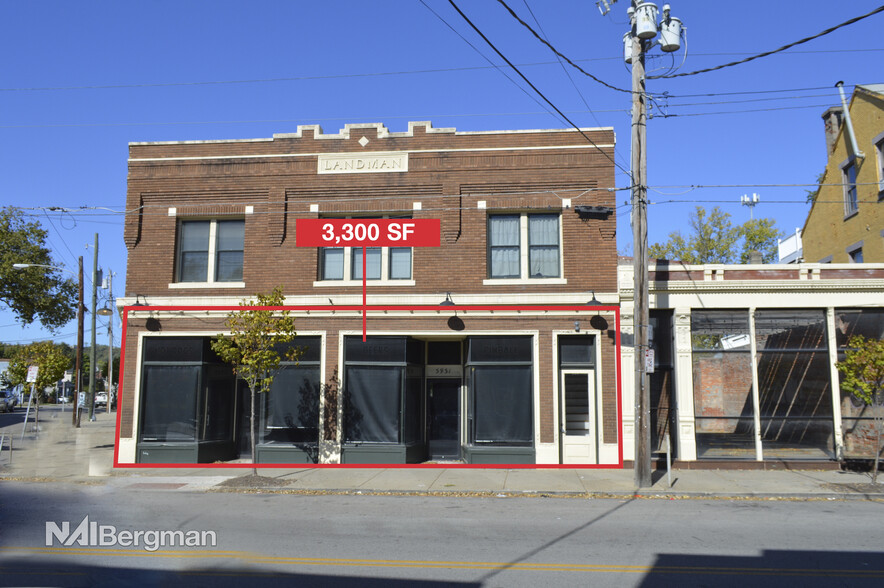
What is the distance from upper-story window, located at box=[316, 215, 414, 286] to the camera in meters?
18.8

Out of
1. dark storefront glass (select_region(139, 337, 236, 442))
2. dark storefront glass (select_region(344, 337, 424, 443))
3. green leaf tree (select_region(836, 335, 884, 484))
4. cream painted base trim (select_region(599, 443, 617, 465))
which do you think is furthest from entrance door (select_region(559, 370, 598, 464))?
dark storefront glass (select_region(139, 337, 236, 442))

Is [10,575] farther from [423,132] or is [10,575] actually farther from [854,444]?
Result: [854,444]

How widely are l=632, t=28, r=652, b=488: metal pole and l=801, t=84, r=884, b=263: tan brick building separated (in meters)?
9.39

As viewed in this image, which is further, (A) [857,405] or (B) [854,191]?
(B) [854,191]

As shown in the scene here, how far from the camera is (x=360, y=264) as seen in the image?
1906 cm

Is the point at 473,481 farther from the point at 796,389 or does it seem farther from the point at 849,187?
the point at 849,187

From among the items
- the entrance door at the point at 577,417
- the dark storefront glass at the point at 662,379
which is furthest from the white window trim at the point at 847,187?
the entrance door at the point at 577,417

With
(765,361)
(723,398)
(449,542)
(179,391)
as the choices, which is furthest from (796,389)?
(179,391)

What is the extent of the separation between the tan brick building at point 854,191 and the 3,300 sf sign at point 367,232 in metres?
13.0

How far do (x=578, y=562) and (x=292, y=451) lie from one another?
11297 mm

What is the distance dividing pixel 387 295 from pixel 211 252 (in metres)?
5.41

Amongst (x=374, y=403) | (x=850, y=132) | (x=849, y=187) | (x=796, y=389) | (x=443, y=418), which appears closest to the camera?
(x=796, y=389)

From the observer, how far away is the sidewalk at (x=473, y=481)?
14.2 meters

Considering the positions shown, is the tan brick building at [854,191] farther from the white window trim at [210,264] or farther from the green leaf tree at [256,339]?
the white window trim at [210,264]
